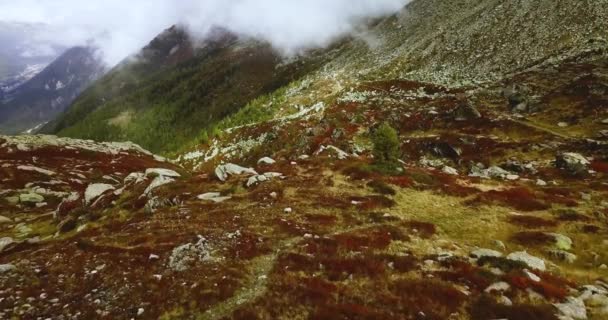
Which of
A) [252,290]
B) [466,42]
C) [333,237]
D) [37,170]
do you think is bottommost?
[333,237]

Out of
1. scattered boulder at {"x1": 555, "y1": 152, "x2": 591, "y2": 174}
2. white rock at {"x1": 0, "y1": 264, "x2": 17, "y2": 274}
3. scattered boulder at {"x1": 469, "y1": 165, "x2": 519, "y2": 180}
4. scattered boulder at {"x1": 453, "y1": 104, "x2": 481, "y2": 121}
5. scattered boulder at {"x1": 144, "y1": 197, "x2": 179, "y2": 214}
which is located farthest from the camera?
scattered boulder at {"x1": 453, "y1": 104, "x2": 481, "y2": 121}

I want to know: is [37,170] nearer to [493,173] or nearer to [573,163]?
[493,173]

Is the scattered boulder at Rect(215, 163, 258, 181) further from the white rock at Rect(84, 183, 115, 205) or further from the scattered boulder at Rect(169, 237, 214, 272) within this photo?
the scattered boulder at Rect(169, 237, 214, 272)

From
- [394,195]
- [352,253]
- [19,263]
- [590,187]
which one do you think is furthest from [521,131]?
[19,263]

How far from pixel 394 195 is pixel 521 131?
40.8 metres

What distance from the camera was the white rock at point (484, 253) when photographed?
22.4 meters

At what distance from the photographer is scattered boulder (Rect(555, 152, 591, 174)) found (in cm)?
4578

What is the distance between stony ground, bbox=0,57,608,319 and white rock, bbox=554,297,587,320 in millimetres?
84

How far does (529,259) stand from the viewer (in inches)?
849

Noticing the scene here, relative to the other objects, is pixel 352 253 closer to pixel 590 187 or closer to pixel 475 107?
pixel 590 187

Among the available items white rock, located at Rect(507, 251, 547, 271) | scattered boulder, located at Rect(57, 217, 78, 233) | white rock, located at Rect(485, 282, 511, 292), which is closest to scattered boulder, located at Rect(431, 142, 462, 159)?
white rock, located at Rect(507, 251, 547, 271)

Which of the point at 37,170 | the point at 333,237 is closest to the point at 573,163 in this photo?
the point at 333,237

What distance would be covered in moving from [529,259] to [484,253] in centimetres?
217

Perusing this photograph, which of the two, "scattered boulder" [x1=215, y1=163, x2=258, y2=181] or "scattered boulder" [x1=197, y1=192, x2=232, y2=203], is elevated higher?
"scattered boulder" [x1=215, y1=163, x2=258, y2=181]
